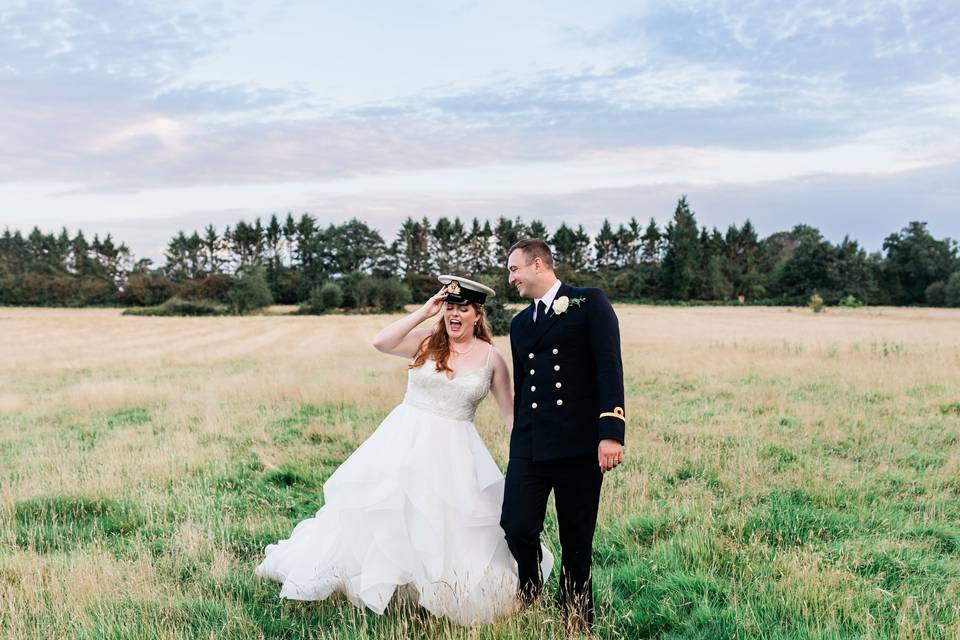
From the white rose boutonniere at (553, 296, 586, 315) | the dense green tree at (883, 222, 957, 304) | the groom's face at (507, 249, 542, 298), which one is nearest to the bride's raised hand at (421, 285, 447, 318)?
the groom's face at (507, 249, 542, 298)

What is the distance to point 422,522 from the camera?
4.80 m

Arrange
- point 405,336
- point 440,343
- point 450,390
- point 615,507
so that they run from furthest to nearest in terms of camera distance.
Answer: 1. point 615,507
2. point 405,336
3. point 440,343
4. point 450,390

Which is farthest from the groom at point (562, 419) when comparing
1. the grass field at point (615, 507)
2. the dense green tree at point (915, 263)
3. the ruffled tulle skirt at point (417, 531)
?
the dense green tree at point (915, 263)

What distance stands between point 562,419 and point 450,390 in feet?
3.32

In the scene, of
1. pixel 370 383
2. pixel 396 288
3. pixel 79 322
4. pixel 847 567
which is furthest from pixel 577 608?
pixel 396 288

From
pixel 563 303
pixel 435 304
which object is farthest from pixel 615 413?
pixel 435 304

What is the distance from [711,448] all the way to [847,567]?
15.0ft

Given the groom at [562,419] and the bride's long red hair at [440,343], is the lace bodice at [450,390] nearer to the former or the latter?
the bride's long red hair at [440,343]

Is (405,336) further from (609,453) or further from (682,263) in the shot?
(682,263)

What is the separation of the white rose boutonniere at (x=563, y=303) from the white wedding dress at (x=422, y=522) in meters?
0.93

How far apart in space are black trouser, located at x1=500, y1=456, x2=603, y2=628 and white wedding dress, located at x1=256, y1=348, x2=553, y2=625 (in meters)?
0.28

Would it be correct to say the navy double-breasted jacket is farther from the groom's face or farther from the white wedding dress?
the white wedding dress

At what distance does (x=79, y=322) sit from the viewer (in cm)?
5625

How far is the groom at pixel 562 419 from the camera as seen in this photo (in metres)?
4.52
